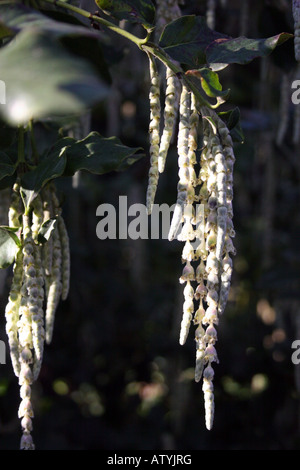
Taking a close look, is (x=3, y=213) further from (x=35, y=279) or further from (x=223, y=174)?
(x=223, y=174)

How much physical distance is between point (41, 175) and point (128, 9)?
0.86ft

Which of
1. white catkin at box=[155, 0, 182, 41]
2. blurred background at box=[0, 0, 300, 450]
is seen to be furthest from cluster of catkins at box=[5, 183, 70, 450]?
blurred background at box=[0, 0, 300, 450]

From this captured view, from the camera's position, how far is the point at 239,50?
0.74 m

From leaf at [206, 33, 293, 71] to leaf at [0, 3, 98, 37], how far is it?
0.71 feet

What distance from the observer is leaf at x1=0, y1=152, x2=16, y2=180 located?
0.79m

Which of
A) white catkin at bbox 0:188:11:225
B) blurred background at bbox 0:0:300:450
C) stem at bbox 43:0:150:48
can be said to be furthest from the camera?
blurred background at bbox 0:0:300:450

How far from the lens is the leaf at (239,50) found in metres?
0.72

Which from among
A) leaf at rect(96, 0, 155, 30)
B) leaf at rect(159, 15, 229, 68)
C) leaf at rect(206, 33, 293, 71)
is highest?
leaf at rect(96, 0, 155, 30)

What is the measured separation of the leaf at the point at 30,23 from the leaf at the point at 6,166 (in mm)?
232

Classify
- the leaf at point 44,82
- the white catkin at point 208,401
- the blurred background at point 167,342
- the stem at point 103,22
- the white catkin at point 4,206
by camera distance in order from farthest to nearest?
the blurred background at point 167,342 → the white catkin at point 4,206 → the stem at point 103,22 → the white catkin at point 208,401 → the leaf at point 44,82

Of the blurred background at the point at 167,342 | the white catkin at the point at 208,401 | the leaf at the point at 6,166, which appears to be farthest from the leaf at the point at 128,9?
the blurred background at the point at 167,342

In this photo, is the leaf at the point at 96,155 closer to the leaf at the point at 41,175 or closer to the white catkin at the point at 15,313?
the leaf at the point at 41,175

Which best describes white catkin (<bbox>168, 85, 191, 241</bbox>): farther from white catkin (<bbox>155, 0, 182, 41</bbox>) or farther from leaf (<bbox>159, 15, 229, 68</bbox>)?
Answer: white catkin (<bbox>155, 0, 182, 41</bbox>)
